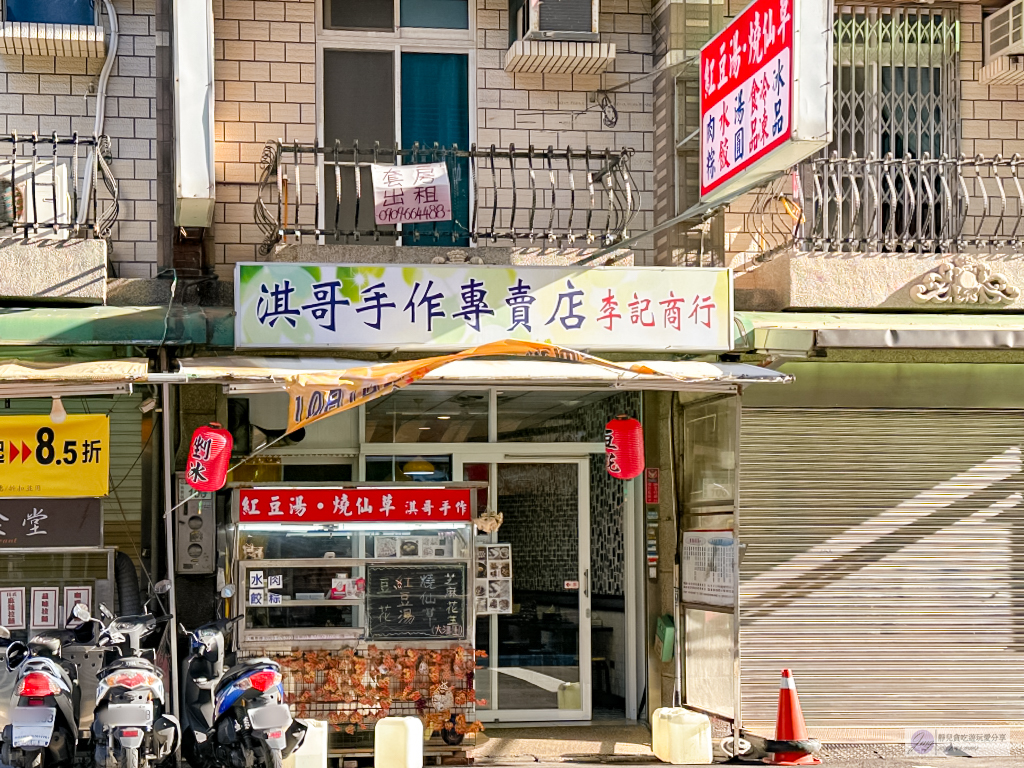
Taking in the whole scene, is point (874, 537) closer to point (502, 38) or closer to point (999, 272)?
point (999, 272)

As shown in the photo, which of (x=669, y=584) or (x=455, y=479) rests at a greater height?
(x=455, y=479)

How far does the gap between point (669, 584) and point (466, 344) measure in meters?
3.33

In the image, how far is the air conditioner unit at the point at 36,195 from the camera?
38.0 ft

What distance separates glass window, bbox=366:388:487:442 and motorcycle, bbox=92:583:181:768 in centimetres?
360

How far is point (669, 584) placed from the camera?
42.7ft

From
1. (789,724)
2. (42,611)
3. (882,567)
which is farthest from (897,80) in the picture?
(42,611)

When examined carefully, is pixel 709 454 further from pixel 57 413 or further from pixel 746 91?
pixel 57 413

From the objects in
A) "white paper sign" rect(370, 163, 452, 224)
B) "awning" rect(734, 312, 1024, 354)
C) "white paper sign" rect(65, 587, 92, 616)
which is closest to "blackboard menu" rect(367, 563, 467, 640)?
"white paper sign" rect(65, 587, 92, 616)

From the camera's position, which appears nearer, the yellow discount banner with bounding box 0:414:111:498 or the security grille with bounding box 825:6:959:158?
the yellow discount banner with bounding box 0:414:111:498

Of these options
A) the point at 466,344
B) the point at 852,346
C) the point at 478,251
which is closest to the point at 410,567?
the point at 466,344

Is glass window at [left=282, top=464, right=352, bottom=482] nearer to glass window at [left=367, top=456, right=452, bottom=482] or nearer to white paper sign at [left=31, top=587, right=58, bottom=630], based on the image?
glass window at [left=367, top=456, right=452, bottom=482]

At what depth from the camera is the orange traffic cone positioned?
37.3 ft

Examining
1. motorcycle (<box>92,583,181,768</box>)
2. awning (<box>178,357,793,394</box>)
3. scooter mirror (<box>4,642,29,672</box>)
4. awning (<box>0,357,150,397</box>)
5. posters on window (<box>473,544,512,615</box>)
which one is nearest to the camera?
motorcycle (<box>92,583,181,768</box>)

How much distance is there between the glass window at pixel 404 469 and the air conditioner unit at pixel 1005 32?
687 cm
